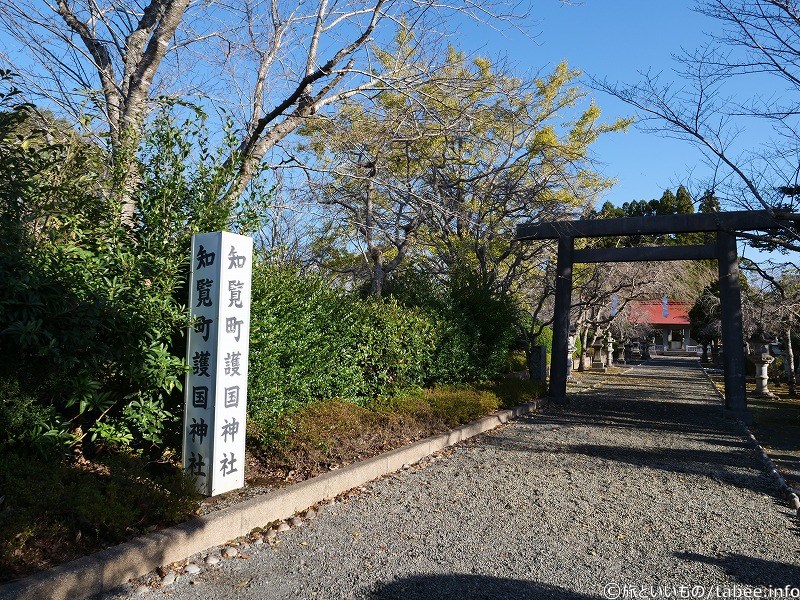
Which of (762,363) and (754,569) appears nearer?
(754,569)

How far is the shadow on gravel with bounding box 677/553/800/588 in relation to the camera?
4004 mm

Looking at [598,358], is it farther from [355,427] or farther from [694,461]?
[355,427]

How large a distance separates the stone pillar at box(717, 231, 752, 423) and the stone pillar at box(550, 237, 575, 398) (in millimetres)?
3214

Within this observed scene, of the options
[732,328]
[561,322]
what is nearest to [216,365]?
[561,322]

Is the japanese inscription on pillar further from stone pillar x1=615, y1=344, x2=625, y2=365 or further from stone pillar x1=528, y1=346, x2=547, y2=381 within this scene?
stone pillar x1=615, y1=344, x2=625, y2=365

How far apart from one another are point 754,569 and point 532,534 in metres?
1.55

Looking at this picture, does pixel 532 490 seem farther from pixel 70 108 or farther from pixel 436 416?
pixel 70 108

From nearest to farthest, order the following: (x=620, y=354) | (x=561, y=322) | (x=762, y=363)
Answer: (x=561, y=322), (x=762, y=363), (x=620, y=354)

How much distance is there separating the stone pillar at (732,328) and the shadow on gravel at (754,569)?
344 inches

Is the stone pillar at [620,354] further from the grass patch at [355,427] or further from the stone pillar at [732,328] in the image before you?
the grass patch at [355,427]

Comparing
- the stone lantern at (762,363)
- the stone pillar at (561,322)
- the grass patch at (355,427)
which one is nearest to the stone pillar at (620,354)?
the stone lantern at (762,363)

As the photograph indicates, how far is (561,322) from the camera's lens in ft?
47.6

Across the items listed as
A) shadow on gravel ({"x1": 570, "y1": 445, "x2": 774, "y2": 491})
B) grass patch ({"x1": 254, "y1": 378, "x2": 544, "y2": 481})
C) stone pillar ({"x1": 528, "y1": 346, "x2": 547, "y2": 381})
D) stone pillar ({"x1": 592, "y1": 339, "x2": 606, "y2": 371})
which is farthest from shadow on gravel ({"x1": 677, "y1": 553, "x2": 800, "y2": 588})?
stone pillar ({"x1": 592, "y1": 339, "x2": 606, "y2": 371})

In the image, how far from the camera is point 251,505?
15.6ft
